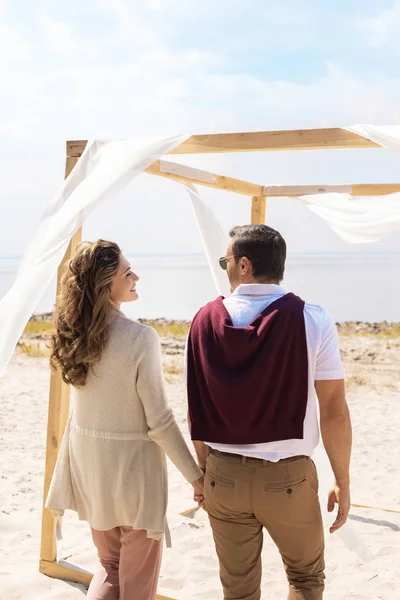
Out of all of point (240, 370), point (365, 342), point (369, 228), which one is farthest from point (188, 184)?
point (365, 342)

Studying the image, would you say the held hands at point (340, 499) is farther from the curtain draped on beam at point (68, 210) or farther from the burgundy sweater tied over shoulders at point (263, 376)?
the curtain draped on beam at point (68, 210)

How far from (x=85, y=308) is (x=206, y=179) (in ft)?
6.17

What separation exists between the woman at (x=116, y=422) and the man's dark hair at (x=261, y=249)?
413mm

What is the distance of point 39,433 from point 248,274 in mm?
5162

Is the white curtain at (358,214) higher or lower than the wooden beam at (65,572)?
higher

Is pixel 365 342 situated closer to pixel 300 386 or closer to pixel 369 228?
pixel 369 228

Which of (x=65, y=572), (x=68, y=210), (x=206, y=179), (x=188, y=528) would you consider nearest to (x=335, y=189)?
(x=206, y=179)

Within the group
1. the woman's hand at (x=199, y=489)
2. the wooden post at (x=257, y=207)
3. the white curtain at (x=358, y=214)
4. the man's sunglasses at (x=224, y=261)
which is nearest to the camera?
the man's sunglasses at (x=224, y=261)

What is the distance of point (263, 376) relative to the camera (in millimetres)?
2111

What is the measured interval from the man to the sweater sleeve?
0.17 metres

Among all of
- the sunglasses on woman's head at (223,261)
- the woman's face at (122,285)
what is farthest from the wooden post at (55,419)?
the sunglasses on woman's head at (223,261)

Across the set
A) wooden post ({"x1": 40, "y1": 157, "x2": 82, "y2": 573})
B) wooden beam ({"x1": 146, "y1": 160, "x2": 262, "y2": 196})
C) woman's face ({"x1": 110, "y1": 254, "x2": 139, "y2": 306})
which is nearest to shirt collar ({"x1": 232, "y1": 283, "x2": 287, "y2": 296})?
woman's face ({"x1": 110, "y1": 254, "x2": 139, "y2": 306})

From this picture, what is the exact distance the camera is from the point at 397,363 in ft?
39.5

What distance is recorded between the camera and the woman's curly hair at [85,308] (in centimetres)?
240
